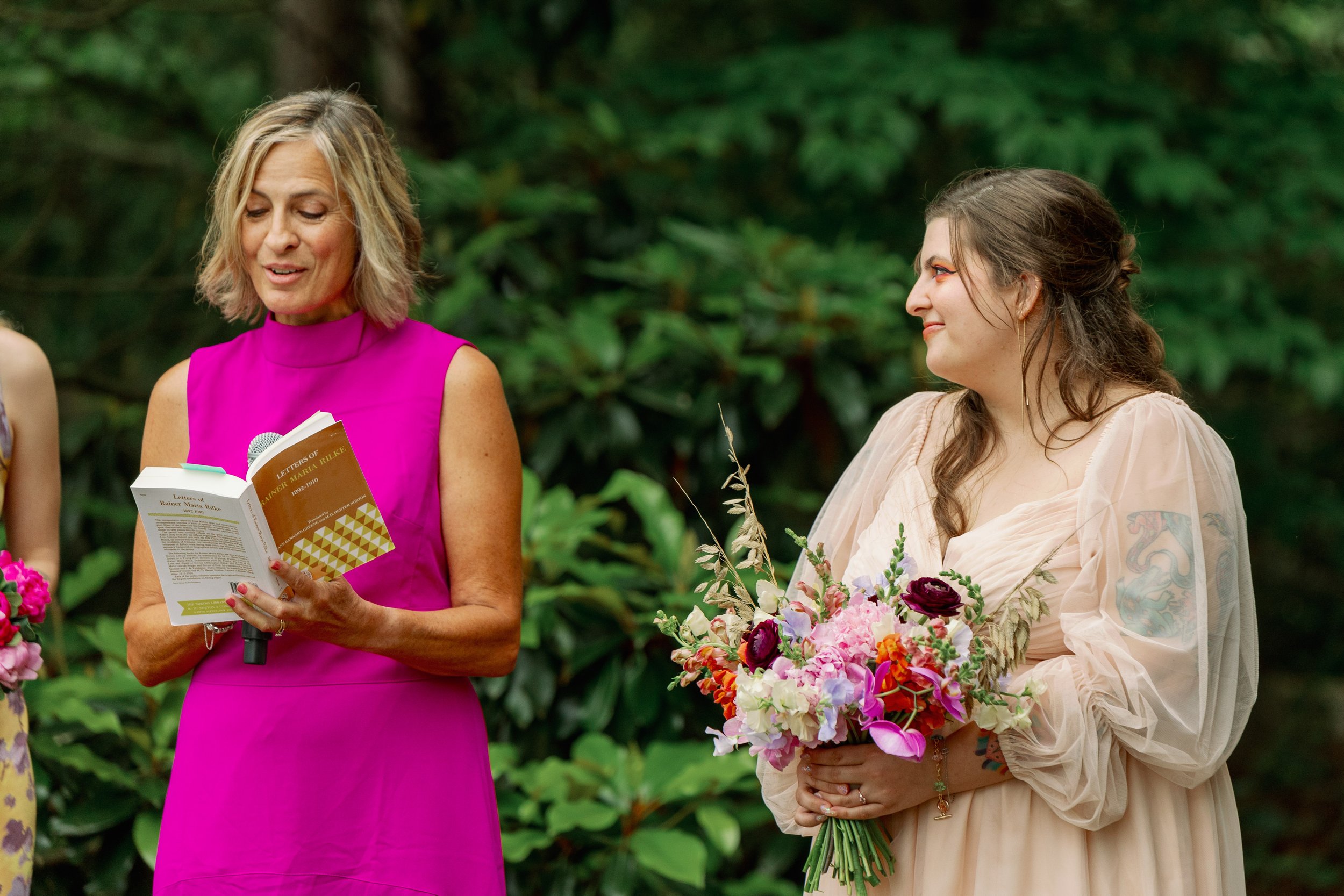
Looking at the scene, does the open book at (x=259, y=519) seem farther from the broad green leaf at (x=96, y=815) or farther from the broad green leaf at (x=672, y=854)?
the broad green leaf at (x=96, y=815)

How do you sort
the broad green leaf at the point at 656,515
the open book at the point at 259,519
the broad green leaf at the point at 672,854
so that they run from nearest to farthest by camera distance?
1. the open book at the point at 259,519
2. the broad green leaf at the point at 672,854
3. the broad green leaf at the point at 656,515

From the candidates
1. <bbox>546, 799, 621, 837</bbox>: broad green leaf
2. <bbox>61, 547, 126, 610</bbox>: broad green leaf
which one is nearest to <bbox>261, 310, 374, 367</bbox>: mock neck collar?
<bbox>546, 799, 621, 837</bbox>: broad green leaf

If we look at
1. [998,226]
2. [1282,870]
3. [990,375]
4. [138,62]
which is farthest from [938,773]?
[138,62]

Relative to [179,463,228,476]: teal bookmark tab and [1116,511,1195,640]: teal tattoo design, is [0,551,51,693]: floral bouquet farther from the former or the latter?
[1116,511,1195,640]: teal tattoo design

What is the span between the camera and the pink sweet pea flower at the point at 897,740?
1.85 meters

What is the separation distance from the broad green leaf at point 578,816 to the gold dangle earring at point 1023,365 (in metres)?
1.53

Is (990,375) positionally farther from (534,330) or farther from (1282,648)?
(1282,648)

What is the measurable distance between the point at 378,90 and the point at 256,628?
16.1 ft

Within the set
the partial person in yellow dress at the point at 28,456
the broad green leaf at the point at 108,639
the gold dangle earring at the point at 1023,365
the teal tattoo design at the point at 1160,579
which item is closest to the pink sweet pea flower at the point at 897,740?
the teal tattoo design at the point at 1160,579

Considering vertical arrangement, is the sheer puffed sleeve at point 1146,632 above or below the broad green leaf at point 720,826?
above

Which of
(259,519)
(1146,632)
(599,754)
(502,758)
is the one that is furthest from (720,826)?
(259,519)

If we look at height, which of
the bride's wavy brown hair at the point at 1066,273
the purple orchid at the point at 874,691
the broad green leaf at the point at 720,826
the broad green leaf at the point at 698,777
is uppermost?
the bride's wavy brown hair at the point at 1066,273

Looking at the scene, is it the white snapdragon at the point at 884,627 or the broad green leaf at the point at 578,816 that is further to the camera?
the broad green leaf at the point at 578,816

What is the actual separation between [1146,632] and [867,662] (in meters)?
0.44
